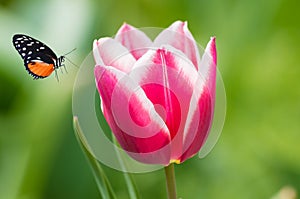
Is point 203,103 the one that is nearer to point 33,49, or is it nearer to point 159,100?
point 159,100

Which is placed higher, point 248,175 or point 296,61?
point 296,61

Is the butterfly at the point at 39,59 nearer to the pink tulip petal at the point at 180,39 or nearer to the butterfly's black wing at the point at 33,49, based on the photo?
the butterfly's black wing at the point at 33,49

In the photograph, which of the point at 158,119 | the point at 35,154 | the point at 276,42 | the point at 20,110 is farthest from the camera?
the point at 276,42

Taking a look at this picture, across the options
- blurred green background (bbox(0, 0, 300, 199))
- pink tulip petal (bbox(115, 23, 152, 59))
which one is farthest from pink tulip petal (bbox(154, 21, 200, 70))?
blurred green background (bbox(0, 0, 300, 199))

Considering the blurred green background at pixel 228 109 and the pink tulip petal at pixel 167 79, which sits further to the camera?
the blurred green background at pixel 228 109

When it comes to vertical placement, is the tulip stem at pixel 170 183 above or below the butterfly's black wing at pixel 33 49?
below

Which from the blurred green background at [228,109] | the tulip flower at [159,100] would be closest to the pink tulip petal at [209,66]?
the tulip flower at [159,100]

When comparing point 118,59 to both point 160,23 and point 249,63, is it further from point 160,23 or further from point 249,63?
point 160,23

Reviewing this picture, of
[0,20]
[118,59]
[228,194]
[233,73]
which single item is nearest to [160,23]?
[233,73]

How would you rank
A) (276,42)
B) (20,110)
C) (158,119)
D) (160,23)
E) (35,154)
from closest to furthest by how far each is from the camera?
1. (158,119)
2. (35,154)
3. (20,110)
4. (276,42)
5. (160,23)
